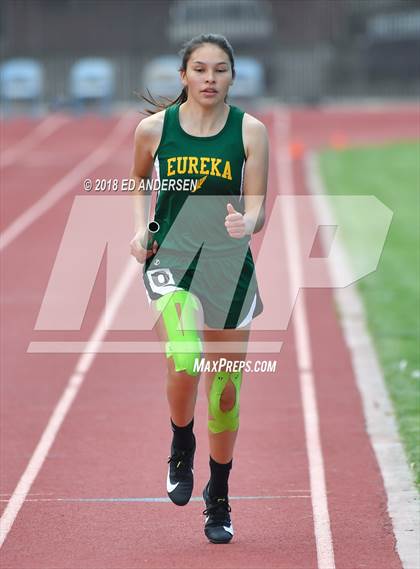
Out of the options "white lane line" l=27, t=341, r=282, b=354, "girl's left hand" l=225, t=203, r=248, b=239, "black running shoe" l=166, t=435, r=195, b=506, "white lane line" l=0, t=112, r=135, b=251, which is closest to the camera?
"girl's left hand" l=225, t=203, r=248, b=239

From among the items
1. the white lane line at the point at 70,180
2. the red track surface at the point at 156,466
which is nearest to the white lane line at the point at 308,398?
the red track surface at the point at 156,466

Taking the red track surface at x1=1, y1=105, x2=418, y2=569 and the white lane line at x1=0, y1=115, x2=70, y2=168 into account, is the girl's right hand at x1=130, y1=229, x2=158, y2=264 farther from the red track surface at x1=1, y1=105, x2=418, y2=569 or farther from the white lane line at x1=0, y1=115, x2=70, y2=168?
the white lane line at x1=0, y1=115, x2=70, y2=168

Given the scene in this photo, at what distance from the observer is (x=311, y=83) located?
4569 centimetres

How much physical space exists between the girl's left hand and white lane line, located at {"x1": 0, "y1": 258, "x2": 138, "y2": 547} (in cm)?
182

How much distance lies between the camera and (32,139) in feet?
112

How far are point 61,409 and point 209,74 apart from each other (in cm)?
400

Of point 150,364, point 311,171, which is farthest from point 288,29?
point 150,364

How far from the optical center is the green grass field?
1020cm

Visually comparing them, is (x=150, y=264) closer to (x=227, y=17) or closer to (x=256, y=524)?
(x=256, y=524)

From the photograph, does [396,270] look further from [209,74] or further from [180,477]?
[209,74]

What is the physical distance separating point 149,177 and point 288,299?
8082mm

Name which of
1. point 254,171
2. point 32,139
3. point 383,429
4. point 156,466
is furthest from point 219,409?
point 32,139
